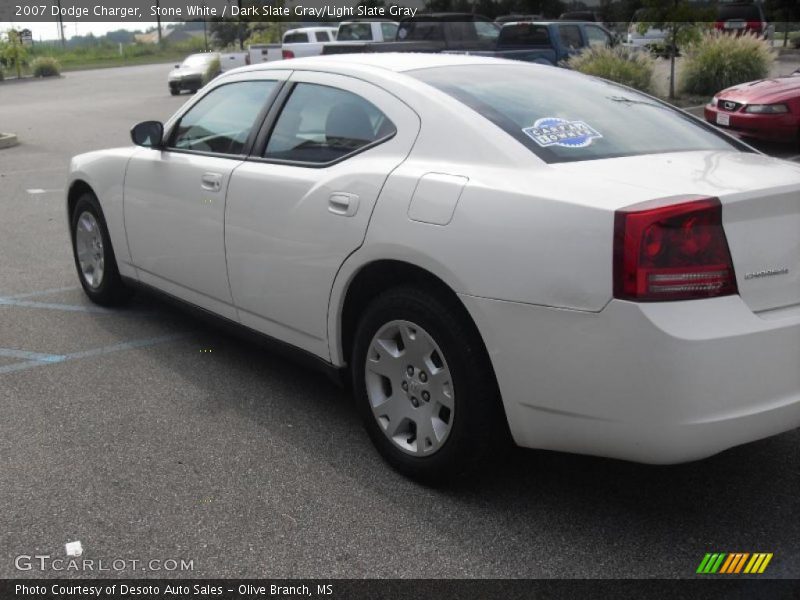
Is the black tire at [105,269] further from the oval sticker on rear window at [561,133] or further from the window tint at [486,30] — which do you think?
the window tint at [486,30]

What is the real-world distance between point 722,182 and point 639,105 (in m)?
1.10

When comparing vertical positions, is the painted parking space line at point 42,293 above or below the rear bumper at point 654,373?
below

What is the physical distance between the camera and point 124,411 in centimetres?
423

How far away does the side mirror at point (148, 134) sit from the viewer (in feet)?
16.3


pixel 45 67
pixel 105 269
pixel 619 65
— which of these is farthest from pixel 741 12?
pixel 45 67

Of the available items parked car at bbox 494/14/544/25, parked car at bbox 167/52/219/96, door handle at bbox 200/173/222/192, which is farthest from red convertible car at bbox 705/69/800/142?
parked car at bbox 167/52/219/96

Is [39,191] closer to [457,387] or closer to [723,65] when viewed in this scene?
[457,387]

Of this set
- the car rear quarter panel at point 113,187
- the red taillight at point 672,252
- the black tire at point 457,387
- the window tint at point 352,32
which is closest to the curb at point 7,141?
the window tint at point 352,32

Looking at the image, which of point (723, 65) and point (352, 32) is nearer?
point (723, 65)

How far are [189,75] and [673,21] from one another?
54.7ft

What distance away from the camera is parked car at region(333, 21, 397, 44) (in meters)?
24.0

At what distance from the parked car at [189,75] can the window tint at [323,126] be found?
85.5ft

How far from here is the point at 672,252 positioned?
108 inches

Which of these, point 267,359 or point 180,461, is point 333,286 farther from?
point 267,359
